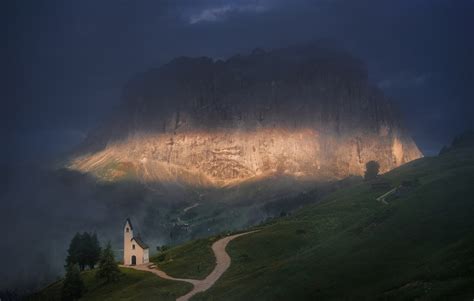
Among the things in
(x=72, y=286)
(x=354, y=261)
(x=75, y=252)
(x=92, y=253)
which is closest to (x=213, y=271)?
(x=72, y=286)

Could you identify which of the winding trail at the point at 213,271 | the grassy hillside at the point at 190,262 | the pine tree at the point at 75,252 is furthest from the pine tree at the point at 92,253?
the winding trail at the point at 213,271

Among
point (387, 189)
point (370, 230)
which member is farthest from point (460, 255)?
point (387, 189)

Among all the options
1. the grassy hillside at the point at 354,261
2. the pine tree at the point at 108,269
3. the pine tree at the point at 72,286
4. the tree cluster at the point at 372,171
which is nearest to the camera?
the grassy hillside at the point at 354,261

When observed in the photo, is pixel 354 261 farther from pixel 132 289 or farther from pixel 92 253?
pixel 92 253

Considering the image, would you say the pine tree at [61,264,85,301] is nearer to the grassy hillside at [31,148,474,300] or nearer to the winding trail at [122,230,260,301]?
the grassy hillside at [31,148,474,300]

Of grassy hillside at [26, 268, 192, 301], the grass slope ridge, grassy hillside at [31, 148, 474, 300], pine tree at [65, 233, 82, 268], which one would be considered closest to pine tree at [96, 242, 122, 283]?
grassy hillside at [26, 268, 192, 301]

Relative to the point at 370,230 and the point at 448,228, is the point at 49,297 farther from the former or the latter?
the point at 448,228

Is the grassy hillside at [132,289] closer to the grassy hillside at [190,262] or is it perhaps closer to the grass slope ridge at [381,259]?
the grassy hillside at [190,262]

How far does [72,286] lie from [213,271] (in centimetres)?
2626

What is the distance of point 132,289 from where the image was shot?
71.7 metres

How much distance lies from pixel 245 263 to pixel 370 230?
22551 mm

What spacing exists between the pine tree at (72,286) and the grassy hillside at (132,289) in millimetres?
1625

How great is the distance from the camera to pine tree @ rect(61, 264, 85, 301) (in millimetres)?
79938

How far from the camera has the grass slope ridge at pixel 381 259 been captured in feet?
126
